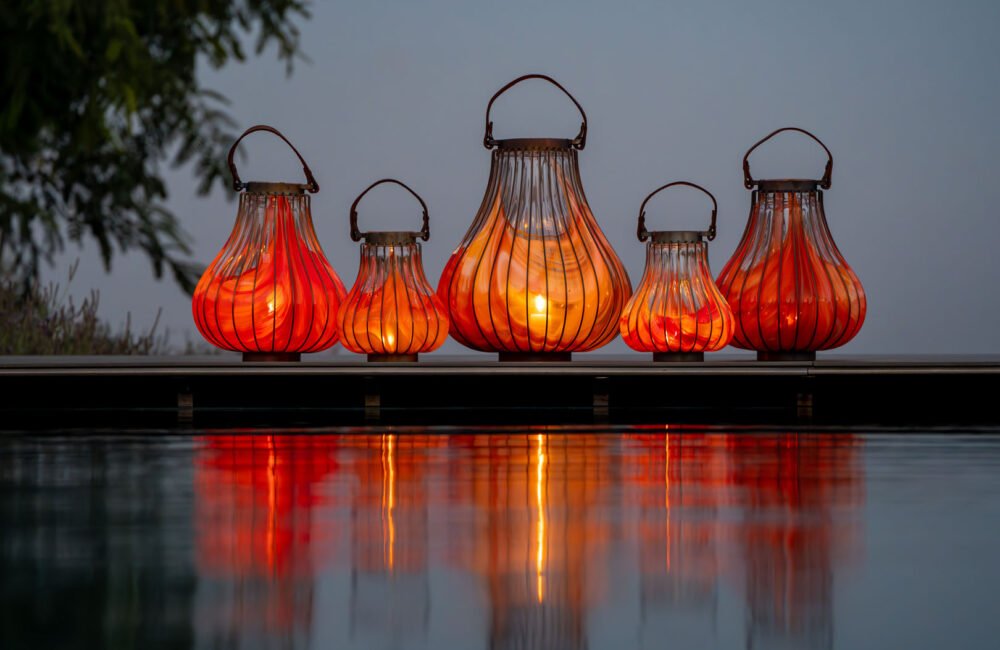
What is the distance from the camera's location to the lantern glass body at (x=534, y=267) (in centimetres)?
245

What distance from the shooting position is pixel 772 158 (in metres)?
2.75

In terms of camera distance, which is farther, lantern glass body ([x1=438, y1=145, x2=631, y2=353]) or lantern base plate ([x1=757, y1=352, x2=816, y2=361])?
lantern base plate ([x1=757, y1=352, x2=816, y2=361])

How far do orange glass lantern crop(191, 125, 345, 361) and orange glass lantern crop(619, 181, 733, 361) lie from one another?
1.94ft

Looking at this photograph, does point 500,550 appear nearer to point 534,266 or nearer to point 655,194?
point 534,266

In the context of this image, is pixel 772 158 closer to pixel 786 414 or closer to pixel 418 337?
pixel 786 414

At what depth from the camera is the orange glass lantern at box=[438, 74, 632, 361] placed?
2.45 m

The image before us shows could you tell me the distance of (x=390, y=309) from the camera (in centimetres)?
247

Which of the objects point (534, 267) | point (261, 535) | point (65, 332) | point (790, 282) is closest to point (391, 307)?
point (534, 267)

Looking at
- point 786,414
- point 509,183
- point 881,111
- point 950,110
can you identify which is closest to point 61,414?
point 509,183

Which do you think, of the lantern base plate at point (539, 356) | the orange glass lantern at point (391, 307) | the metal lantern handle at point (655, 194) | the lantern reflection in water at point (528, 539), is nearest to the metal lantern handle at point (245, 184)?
the orange glass lantern at point (391, 307)

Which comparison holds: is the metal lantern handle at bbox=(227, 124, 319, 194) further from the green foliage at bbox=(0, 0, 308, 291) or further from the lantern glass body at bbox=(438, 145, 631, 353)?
the green foliage at bbox=(0, 0, 308, 291)

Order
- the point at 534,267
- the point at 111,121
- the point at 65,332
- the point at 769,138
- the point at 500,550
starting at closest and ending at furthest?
the point at 500,550, the point at 534,267, the point at 769,138, the point at 65,332, the point at 111,121

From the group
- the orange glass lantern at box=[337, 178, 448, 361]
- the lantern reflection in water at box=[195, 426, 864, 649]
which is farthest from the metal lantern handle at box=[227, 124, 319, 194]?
the lantern reflection in water at box=[195, 426, 864, 649]

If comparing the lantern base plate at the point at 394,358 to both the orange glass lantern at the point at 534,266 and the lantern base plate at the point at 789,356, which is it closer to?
the orange glass lantern at the point at 534,266
